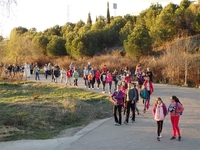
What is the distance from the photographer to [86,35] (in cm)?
4853

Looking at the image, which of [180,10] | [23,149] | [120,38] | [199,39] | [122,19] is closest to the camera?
[23,149]

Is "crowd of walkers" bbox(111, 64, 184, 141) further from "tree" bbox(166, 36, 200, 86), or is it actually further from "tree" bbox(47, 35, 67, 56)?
"tree" bbox(47, 35, 67, 56)

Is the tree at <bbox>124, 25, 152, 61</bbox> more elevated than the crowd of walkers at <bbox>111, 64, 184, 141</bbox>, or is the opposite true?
→ the tree at <bbox>124, 25, 152, 61</bbox>

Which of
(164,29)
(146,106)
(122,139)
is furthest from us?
(164,29)

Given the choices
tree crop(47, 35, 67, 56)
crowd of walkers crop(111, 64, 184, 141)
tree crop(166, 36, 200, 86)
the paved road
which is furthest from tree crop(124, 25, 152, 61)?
the paved road

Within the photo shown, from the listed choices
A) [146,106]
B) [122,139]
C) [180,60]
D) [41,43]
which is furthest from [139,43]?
[122,139]

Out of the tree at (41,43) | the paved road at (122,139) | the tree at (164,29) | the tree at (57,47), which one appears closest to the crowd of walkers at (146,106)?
the paved road at (122,139)

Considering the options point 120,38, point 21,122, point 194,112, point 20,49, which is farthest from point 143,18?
point 21,122

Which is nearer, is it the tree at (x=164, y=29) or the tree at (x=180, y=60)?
the tree at (x=180, y=60)

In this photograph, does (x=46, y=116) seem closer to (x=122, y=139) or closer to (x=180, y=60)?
(x=122, y=139)

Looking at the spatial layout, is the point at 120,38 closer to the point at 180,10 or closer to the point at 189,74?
the point at 180,10

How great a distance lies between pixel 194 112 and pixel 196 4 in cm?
4022

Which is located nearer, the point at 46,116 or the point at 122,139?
the point at 122,139

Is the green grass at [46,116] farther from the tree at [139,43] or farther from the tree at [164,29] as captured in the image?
the tree at [164,29]
